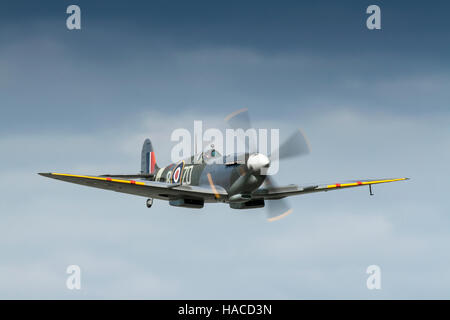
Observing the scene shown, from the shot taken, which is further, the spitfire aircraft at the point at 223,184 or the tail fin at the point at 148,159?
the tail fin at the point at 148,159

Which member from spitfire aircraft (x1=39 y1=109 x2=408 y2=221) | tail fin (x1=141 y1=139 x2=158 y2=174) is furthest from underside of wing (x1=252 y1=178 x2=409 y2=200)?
tail fin (x1=141 y1=139 x2=158 y2=174)

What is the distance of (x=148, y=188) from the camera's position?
2266cm

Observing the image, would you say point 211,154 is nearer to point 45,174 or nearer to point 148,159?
point 45,174

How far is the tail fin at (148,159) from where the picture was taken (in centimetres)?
3425

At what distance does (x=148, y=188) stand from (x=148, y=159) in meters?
12.4

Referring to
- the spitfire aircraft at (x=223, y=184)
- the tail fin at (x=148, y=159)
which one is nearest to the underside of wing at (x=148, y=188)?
the spitfire aircraft at (x=223, y=184)

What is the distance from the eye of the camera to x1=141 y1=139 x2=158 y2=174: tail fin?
34250 mm

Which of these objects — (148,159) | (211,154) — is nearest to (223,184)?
(211,154)

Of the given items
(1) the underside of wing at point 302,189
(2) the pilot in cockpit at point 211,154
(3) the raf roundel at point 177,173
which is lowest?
(1) the underside of wing at point 302,189

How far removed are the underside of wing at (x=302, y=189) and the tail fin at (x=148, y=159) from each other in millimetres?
11563

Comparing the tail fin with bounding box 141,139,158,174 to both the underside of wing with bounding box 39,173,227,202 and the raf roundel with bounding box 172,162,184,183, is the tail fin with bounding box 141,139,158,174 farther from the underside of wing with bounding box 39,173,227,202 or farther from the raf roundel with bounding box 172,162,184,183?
the underside of wing with bounding box 39,173,227,202

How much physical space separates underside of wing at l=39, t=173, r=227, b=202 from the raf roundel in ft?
6.00

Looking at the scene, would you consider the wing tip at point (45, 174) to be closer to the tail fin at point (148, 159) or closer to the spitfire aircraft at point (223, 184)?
the spitfire aircraft at point (223, 184)

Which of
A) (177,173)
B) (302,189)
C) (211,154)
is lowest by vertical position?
(302,189)
